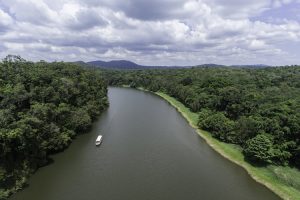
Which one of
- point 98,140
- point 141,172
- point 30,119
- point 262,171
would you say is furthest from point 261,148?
point 30,119

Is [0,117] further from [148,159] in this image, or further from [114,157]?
[148,159]

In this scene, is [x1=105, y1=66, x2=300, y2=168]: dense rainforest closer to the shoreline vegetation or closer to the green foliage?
the green foliage

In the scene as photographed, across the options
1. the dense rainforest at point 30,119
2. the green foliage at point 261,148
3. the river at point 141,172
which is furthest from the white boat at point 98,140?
the green foliage at point 261,148

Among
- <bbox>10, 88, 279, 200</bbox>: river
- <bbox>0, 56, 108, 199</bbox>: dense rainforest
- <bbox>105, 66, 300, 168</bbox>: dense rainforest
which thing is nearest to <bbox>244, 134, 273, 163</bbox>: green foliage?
<bbox>105, 66, 300, 168</bbox>: dense rainforest

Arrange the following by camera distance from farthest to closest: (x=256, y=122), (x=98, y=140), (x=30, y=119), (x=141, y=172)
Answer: (x=98, y=140)
(x=256, y=122)
(x=141, y=172)
(x=30, y=119)

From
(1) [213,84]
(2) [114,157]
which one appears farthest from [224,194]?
(1) [213,84]

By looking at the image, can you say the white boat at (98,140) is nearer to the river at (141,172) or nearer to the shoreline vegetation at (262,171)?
the river at (141,172)

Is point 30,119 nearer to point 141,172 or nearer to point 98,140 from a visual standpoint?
point 141,172
